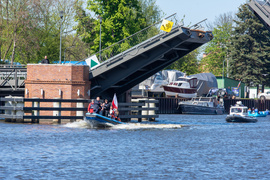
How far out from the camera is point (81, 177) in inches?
607

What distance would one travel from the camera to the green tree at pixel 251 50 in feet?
256

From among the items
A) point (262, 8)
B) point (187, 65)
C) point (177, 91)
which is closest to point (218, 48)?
point (187, 65)

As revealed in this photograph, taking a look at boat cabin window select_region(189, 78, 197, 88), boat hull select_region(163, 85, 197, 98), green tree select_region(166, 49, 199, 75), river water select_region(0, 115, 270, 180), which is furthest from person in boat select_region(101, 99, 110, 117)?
green tree select_region(166, 49, 199, 75)

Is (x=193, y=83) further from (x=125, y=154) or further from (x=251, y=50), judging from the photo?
(x=125, y=154)

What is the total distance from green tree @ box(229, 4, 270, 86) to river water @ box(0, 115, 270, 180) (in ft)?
162

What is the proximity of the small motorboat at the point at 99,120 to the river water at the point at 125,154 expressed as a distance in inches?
18.6

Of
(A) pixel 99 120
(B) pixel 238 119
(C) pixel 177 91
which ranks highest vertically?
(C) pixel 177 91

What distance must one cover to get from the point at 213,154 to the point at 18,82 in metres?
18.6

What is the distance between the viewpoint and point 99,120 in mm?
29922

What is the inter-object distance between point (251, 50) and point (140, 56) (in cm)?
5066

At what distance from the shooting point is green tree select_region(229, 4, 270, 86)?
256 feet

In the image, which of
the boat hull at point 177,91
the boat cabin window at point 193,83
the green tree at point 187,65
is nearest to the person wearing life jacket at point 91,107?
the boat hull at point 177,91

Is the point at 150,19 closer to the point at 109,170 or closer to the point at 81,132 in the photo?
the point at 81,132

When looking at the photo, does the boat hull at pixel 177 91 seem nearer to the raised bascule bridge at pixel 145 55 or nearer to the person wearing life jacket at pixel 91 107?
the raised bascule bridge at pixel 145 55
